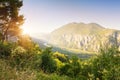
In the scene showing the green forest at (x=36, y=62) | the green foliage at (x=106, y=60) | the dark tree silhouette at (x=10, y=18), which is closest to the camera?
the green forest at (x=36, y=62)

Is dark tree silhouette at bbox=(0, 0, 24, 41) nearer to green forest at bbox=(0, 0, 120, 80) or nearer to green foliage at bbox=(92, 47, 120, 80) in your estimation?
green forest at bbox=(0, 0, 120, 80)

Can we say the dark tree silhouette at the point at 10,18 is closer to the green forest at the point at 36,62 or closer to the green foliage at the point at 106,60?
the green forest at the point at 36,62

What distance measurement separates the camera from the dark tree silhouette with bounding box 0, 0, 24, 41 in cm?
3806

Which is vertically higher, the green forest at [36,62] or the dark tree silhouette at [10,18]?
the dark tree silhouette at [10,18]

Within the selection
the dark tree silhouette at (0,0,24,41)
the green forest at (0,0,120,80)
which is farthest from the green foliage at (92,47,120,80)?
the dark tree silhouette at (0,0,24,41)

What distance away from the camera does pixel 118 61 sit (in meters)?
13.9

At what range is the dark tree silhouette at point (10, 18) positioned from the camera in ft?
125

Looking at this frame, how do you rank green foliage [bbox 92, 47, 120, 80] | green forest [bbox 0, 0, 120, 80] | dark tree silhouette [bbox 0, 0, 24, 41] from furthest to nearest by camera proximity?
dark tree silhouette [bbox 0, 0, 24, 41]
green foliage [bbox 92, 47, 120, 80]
green forest [bbox 0, 0, 120, 80]

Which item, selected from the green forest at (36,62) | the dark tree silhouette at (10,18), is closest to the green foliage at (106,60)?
the green forest at (36,62)

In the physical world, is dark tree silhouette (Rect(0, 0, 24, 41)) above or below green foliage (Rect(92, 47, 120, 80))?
above

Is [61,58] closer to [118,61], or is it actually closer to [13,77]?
[118,61]

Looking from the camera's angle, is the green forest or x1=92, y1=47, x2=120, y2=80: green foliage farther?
x1=92, y1=47, x2=120, y2=80: green foliage

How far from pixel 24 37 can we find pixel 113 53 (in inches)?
1166

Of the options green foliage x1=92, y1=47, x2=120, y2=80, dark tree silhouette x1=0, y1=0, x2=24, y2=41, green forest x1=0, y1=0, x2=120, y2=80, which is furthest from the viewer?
dark tree silhouette x1=0, y1=0, x2=24, y2=41
